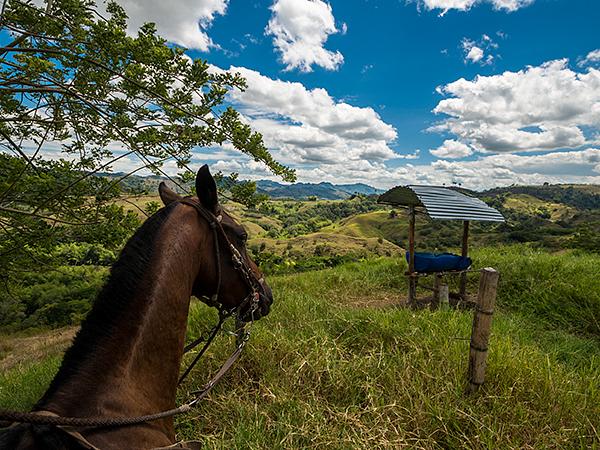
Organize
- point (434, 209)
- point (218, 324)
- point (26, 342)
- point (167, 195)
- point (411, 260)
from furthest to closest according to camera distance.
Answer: point (26, 342)
point (411, 260)
point (434, 209)
point (218, 324)
point (167, 195)

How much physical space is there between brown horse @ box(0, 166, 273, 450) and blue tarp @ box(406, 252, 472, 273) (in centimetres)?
528

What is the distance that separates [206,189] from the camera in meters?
2.02

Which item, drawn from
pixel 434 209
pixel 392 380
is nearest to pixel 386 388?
pixel 392 380

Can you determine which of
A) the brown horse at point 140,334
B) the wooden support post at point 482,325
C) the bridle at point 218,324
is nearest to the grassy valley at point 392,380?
the wooden support post at point 482,325

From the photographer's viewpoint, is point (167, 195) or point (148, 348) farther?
point (167, 195)

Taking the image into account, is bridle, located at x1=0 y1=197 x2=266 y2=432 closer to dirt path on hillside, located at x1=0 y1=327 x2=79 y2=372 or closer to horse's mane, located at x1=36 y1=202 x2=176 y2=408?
horse's mane, located at x1=36 y1=202 x2=176 y2=408

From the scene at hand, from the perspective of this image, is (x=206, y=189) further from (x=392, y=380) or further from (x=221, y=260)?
(x=392, y=380)

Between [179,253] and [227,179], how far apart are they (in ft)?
9.10

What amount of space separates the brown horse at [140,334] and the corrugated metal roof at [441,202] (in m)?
4.90

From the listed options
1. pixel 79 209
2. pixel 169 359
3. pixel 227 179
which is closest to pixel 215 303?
pixel 169 359

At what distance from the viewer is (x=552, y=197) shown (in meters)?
139

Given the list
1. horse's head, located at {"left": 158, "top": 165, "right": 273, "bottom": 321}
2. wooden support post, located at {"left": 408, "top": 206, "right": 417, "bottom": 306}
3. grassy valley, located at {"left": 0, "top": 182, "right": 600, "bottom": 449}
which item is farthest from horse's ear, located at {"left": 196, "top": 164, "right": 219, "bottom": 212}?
wooden support post, located at {"left": 408, "top": 206, "right": 417, "bottom": 306}

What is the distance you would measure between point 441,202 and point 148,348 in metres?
5.98

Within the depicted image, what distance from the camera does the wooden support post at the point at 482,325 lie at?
10.1 ft
